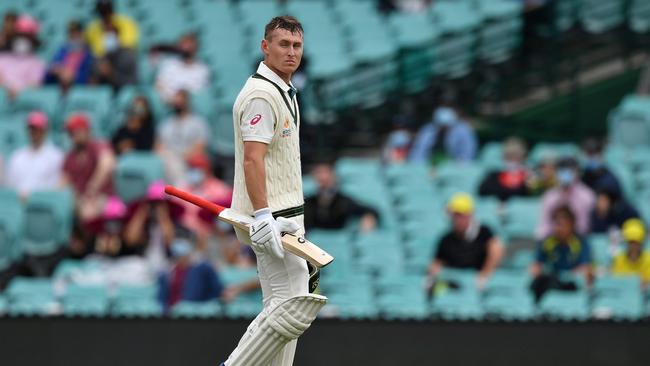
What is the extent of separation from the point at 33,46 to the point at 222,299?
21.6 ft

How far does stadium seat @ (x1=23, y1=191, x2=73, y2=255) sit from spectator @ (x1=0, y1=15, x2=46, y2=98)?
3370 mm

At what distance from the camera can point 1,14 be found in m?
18.9

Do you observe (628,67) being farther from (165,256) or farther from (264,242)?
(264,242)

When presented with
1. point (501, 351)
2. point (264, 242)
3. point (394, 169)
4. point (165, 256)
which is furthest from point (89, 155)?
point (264, 242)

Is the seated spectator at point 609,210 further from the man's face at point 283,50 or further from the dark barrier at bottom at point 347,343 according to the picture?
the man's face at point 283,50

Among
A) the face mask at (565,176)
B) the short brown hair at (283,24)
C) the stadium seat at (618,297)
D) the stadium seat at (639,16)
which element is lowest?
the stadium seat at (618,297)

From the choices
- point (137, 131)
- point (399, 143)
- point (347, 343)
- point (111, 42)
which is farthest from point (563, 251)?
point (111, 42)

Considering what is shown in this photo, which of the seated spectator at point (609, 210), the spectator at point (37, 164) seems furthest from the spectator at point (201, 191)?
the seated spectator at point (609, 210)

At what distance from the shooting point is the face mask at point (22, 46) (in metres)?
17.2

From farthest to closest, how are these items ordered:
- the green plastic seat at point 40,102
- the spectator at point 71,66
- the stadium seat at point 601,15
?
the stadium seat at point 601,15, the spectator at point 71,66, the green plastic seat at point 40,102

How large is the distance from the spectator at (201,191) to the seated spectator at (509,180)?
2.43 meters

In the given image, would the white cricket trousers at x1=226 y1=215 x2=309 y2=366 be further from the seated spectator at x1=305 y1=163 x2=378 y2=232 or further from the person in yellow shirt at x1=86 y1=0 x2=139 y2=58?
the person in yellow shirt at x1=86 y1=0 x2=139 y2=58

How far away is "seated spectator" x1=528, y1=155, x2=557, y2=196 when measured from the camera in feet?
46.9

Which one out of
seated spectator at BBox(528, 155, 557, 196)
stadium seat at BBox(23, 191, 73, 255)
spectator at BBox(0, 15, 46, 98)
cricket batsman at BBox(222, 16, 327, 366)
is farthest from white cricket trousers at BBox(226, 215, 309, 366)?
spectator at BBox(0, 15, 46, 98)
